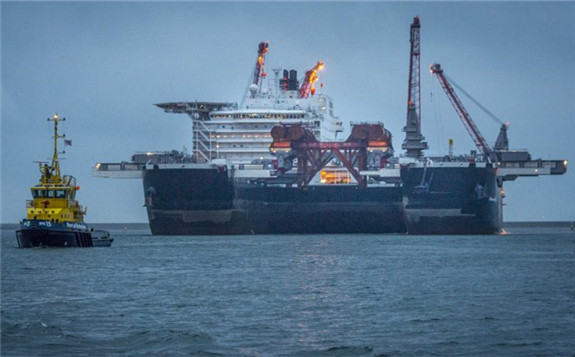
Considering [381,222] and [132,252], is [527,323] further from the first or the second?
[381,222]

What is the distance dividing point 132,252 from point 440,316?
37.6 m

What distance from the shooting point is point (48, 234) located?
58.8 meters

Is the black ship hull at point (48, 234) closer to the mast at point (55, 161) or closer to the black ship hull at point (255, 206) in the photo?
the mast at point (55, 161)

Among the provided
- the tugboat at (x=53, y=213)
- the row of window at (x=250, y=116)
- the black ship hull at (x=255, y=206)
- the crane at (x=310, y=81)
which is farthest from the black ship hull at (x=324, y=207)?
the tugboat at (x=53, y=213)

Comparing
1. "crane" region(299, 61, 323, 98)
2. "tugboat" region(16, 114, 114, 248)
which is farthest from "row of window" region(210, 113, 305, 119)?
"tugboat" region(16, 114, 114, 248)

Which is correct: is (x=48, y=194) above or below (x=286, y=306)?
above

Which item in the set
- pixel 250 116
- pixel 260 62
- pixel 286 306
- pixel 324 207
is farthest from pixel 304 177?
pixel 286 306

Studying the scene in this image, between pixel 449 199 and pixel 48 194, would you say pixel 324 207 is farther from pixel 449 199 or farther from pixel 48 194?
pixel 48 194

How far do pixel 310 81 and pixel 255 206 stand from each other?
30.5 m

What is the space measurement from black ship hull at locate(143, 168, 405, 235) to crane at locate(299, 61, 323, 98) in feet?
81.2

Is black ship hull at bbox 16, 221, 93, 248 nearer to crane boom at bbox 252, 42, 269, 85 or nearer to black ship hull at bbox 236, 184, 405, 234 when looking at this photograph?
black ship hull at bbox 236, 184, 405, 234

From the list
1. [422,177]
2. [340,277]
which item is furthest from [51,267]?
[422,177]

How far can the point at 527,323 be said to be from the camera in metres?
28.0

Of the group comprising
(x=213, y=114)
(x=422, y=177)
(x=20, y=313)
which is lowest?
(x=20, y=313)
